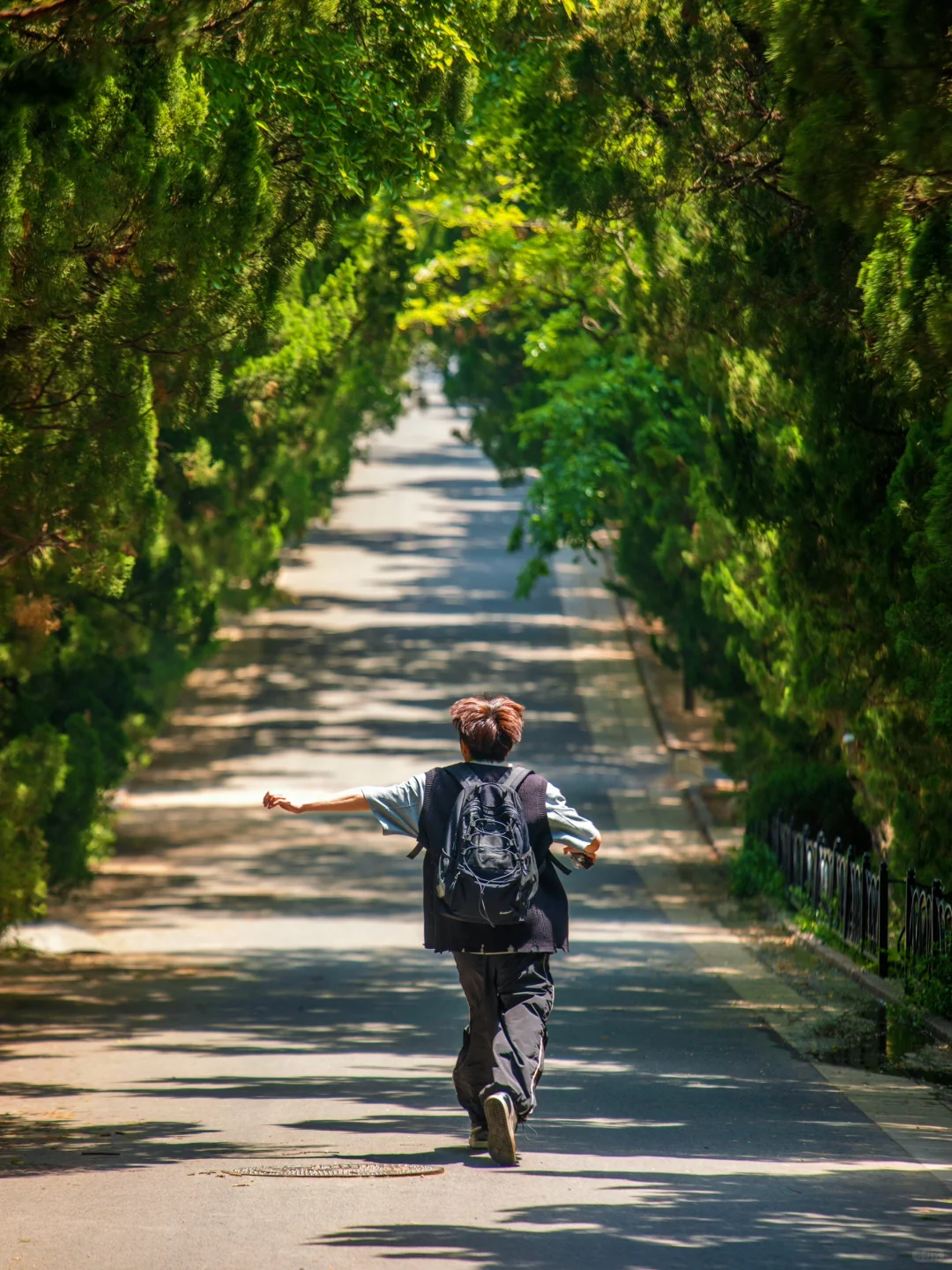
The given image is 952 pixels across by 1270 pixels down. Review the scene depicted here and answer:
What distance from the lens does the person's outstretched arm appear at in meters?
7.07

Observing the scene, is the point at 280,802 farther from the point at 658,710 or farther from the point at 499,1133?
the point at 658,710

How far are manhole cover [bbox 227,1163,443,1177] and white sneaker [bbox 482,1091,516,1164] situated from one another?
0.75ft

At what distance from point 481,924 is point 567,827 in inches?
19.6

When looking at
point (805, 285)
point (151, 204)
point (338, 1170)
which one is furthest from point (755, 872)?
point (338, 1170)

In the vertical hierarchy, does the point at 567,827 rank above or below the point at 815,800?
above

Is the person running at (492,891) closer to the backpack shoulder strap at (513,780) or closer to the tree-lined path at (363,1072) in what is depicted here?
the backpack shoulder strap at (513,780)

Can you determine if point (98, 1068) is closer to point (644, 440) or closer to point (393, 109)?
point (393, 109)

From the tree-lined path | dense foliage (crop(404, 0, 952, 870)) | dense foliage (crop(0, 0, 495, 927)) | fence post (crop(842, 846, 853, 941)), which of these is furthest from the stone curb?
dense foliage (crop(0, 0, 495, 927))

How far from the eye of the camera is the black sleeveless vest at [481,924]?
7094mm

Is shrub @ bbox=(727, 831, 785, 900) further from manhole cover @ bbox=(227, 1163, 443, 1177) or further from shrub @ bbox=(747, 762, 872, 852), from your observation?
manhole cover @ bbox=(227, 1163, 443, 1177)

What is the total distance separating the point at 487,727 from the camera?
7.16 meters

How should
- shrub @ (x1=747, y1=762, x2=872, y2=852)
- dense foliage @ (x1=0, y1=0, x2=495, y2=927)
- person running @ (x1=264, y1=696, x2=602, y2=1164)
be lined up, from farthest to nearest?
shrub @ (x1=747, y1=762, x2=872, y2=852) < dense foliage @ (x1=0, y1=0, x2=495, y2=927) < person running @ (x1=264, y1=696, x2=602, y2=1164)

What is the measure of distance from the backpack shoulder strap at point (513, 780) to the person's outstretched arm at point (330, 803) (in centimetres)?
55

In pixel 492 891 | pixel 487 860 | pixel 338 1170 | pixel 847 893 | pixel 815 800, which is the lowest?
pixel 815 800
